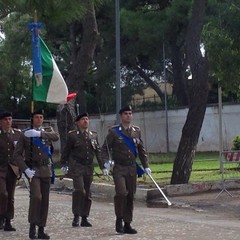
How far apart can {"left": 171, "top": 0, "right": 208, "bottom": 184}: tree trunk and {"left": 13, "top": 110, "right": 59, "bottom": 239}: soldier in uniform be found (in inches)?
301

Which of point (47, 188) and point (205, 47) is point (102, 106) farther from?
point (47, 188)

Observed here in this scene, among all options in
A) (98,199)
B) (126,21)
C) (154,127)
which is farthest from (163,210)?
(154,127)

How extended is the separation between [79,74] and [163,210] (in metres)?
8.23

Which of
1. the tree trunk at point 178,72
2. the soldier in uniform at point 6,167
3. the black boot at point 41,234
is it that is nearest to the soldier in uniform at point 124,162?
the black boot at point 41,234

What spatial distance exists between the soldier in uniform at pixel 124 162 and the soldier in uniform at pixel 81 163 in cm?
51

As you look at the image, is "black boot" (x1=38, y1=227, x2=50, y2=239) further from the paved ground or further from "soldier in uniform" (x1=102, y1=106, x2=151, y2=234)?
"soldier in uniform" (x1=102, y1=106, x2=151, y2=234)

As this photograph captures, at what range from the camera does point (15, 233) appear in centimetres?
1168

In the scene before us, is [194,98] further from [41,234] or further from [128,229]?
[41,234]

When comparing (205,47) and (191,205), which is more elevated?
(205,47)

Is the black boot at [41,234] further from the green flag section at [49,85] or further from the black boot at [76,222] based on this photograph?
the green flag section at [49,85]

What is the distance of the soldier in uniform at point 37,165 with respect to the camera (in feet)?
36.0

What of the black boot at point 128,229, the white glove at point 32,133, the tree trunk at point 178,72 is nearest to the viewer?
the white glove at point 32,133

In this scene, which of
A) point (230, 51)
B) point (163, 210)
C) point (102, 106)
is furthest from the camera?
point (102, 106)

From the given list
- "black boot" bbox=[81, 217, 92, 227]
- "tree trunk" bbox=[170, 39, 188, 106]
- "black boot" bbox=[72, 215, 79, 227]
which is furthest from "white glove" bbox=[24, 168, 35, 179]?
"tree trunk" bbox=[170, 39, 188, 106]
